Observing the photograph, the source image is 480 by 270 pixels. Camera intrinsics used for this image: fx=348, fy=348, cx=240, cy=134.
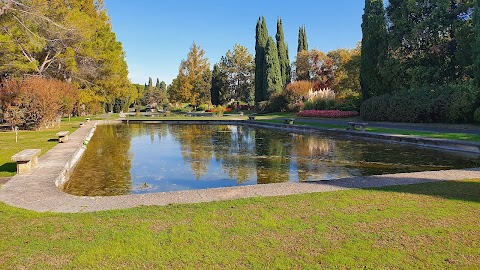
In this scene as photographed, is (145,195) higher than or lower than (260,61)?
lower

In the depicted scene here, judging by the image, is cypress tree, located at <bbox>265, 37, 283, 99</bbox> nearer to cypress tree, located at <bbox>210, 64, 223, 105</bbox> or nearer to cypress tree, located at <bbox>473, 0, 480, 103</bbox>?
cypress tree, located at <bbox>210, 64, 223, 105</bbox>

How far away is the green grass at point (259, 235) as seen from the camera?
290cm

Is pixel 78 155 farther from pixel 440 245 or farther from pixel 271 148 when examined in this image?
pixel 440 245

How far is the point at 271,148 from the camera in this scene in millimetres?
12484

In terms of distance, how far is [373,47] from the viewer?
2406cm

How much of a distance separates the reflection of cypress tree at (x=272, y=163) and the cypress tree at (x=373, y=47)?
539 inches

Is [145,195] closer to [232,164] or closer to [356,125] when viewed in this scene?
[232,164]

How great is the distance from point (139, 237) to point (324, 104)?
2681 cm

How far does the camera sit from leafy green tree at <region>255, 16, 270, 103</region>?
4215 cm

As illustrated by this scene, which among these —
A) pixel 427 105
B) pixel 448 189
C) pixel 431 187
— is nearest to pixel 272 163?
pixel 431 187

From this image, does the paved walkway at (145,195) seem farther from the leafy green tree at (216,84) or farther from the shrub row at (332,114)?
the leafy green tree at (216,84)

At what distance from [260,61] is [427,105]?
27.6 meters

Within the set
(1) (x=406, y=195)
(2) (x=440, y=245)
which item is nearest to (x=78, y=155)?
(1) (x=406, y=195)

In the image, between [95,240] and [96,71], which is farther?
[96,71]
